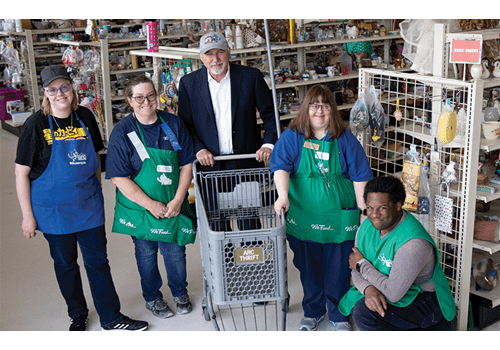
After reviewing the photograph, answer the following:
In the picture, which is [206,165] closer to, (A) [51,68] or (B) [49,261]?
(A) [51,68]

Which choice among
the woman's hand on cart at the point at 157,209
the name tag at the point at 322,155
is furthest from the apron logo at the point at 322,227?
the woman's hand on cart at the point at 157,209

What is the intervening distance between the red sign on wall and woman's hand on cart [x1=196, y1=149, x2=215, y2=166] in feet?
5.13

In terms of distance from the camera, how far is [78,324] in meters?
3.54

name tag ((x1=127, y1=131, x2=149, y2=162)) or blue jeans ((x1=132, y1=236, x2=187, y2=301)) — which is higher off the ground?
name tag ((x1=127, y1=131, x2=149, y2=162))

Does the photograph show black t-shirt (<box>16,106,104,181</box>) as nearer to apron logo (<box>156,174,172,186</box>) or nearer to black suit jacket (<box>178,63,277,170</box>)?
apron logo (<box>156,174,172,186</box>)

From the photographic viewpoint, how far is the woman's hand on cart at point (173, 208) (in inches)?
134

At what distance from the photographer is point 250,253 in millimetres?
2838

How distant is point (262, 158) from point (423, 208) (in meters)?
1.05

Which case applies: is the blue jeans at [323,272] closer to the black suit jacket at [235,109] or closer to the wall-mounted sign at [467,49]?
the black suit jacket at [235,109]

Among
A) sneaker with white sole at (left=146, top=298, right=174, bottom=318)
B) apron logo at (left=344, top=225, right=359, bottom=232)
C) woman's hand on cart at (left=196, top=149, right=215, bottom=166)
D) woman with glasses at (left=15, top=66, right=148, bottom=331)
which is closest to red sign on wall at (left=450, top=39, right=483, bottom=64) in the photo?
apron logo at (left=344, top=225, right=359, bottom=232)

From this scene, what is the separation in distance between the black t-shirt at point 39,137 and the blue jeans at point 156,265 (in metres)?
0.78

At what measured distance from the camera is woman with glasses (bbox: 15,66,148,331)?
3072mm

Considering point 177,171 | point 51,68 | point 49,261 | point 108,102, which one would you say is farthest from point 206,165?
point 108,102

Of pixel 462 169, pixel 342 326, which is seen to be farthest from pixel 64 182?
pixel 462 169
